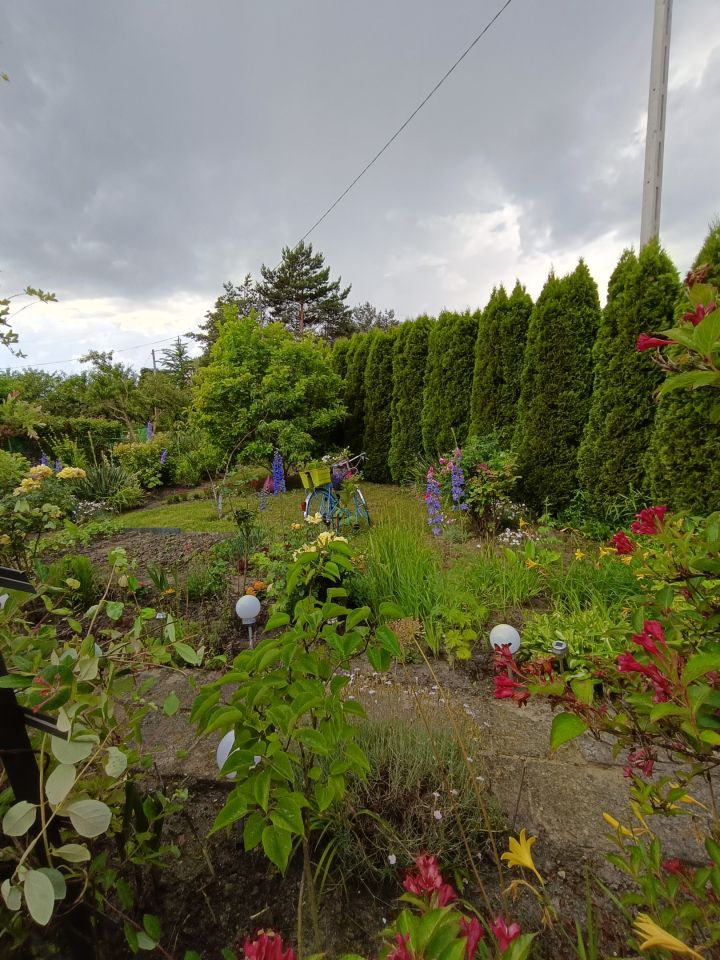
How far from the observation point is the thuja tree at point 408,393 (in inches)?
279

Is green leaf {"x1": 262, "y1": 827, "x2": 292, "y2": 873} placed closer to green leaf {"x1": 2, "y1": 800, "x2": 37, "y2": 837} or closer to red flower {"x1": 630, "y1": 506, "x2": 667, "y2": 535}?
green leaf {"x1": 2, "y1": 800, "x2": 37, "y2": 837}

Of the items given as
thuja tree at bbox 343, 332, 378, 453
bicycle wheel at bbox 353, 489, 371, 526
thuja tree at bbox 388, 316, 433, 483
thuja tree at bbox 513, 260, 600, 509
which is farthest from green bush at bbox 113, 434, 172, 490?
thuja tree at bbox 513, 260, 600, 509

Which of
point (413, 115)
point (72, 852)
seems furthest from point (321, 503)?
point (413, 115)

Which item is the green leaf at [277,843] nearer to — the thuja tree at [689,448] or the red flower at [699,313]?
the red flower at [699,313]

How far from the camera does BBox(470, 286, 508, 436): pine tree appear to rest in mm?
5508

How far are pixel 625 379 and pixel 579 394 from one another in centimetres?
53

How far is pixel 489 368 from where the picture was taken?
18.3ft

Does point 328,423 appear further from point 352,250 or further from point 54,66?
point 54,66

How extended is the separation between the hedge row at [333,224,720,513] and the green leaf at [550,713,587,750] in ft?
9.44

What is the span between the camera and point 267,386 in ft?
23.8

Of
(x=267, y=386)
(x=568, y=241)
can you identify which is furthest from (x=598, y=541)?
(x=267, y=386)

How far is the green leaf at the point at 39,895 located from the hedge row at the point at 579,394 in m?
3.38

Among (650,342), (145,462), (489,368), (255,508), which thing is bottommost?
(255,508)

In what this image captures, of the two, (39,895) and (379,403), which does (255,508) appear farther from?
(39,895)
